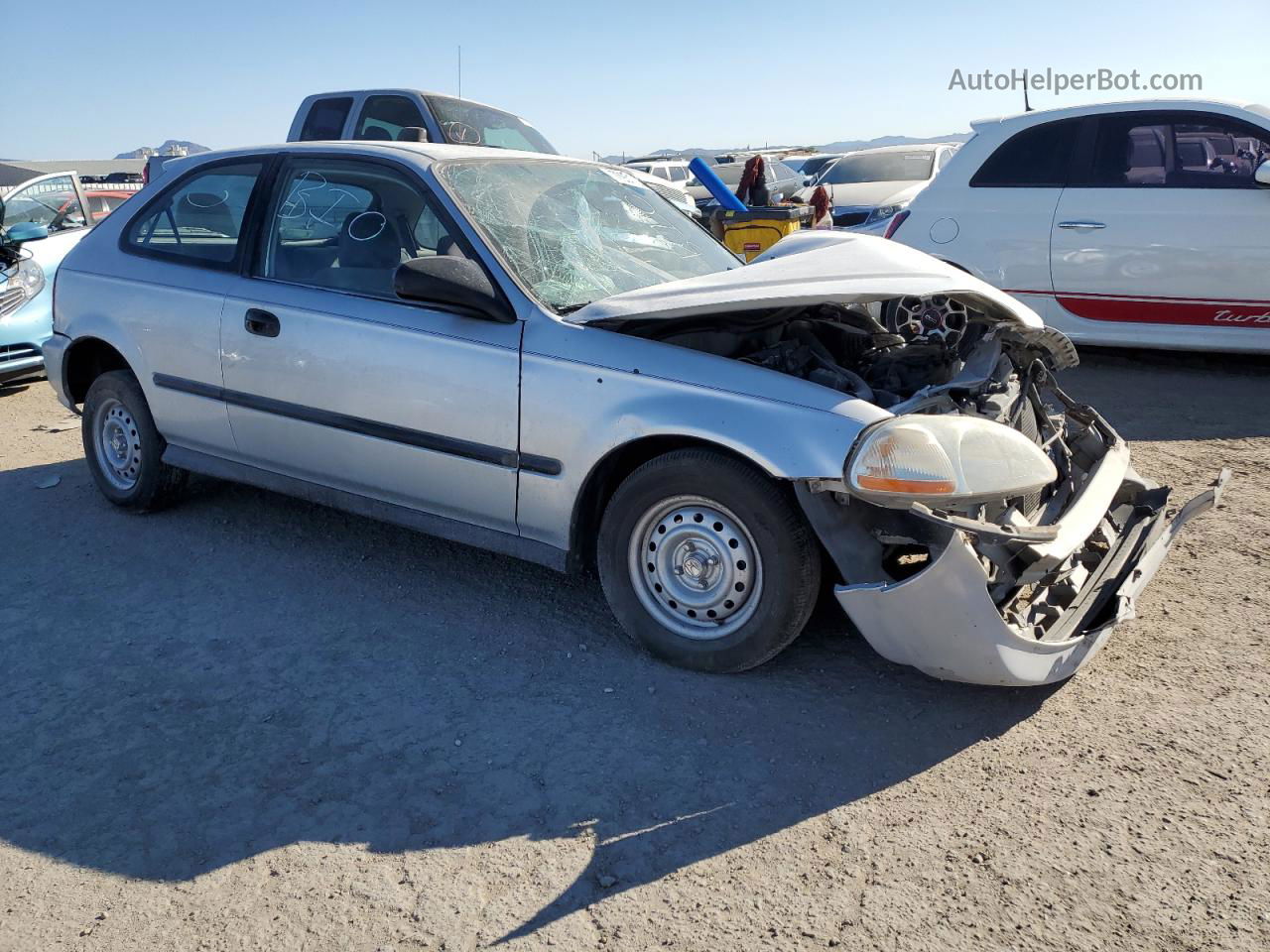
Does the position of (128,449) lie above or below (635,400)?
below

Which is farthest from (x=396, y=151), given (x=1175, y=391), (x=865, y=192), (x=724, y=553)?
(x=865, y=192)

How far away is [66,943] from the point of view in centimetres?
237

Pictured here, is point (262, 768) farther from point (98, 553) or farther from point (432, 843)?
point (98, 553)

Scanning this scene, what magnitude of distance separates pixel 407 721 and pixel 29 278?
250 inches

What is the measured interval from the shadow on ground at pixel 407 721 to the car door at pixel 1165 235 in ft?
14.9

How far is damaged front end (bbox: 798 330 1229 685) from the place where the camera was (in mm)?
2898

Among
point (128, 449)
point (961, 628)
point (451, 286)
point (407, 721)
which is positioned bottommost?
point (407, 721)

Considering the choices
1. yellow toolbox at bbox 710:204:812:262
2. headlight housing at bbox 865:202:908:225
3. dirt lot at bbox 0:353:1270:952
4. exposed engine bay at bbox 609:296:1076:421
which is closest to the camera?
dirt lot at bbox 0:353:1270:952

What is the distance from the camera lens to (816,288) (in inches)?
128

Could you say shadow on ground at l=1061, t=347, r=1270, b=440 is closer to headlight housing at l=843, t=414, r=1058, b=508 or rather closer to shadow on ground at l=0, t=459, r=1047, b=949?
headlight housing at l=843, t=414, r=1058, b=508

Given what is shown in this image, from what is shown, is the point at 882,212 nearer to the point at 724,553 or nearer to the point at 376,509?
the point at 376,509

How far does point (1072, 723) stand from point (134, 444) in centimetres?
424

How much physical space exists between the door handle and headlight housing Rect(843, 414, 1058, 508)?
2.42 meters

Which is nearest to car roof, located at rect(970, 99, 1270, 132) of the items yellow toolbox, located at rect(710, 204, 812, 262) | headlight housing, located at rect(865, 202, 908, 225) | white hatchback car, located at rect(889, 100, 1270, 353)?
white hatchback car, located at rect(889, 100, 1270, 353)
